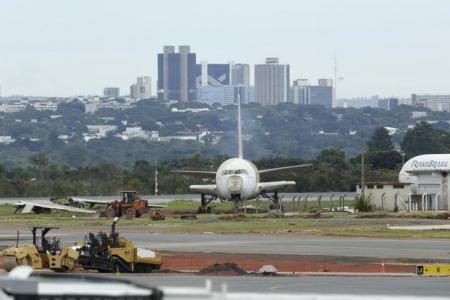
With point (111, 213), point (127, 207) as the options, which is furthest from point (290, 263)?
point (127, 207)

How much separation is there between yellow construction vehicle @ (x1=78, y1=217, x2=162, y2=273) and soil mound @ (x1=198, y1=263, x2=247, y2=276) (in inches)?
71.8

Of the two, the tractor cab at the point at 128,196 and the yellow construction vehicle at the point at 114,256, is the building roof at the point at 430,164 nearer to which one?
the tractor cab at the point at 128,196

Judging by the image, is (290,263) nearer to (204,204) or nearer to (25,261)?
(25,261)

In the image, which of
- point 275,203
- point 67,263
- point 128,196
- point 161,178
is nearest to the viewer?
point 67,263

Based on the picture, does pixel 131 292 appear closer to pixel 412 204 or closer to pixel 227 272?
pixel 227 272

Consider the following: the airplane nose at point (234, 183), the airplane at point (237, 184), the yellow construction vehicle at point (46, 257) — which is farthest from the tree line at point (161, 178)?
the yellow construction vehicle at point (46, 257)

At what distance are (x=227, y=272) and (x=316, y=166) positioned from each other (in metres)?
131

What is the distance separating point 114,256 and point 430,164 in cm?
6451

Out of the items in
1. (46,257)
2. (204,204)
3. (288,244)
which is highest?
(204,204)

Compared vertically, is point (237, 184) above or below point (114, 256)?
above

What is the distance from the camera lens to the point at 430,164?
353ft

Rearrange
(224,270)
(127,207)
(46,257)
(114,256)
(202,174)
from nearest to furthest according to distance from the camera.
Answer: (224,270) < (46,257) < (114,256) < (127,207) < (202,174)

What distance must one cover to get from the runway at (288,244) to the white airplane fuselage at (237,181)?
29.2m

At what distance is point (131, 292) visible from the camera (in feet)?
39.0
